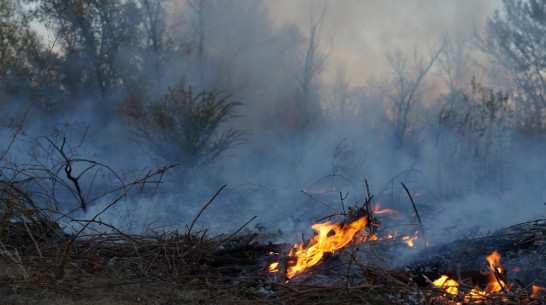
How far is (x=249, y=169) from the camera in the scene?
1198 centimetres

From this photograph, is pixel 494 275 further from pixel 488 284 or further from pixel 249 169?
pixel 249 169

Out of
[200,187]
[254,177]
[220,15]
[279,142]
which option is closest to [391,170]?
[254,177]

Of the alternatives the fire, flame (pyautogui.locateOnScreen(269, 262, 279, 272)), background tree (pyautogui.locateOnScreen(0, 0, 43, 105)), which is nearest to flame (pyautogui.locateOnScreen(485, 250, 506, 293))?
the fire

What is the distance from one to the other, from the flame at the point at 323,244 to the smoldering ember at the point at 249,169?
0.6 inches

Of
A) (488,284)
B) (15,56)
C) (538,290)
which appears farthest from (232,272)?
(15,56)

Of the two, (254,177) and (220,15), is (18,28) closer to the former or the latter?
(254,177)

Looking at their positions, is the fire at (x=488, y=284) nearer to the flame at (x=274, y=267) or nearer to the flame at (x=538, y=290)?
the flame at (x=538, y=290)

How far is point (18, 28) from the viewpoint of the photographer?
1202 centimetres

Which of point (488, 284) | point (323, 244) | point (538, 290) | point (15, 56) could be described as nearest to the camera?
point (538, 290)

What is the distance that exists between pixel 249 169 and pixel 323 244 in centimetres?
881

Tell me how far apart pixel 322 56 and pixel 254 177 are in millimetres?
7999

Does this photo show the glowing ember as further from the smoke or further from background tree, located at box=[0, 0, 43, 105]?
background tree, located at box=[0, 0, 43, 105]

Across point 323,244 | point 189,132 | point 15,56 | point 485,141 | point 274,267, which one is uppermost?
point 15,56

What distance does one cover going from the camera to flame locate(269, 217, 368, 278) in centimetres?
309
